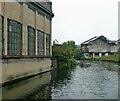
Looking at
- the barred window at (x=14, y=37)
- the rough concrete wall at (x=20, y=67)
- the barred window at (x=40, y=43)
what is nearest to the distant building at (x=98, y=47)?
the barred window at (x=40, y=43)

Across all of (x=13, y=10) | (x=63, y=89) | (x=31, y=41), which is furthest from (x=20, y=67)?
→ (x=13, y=10)

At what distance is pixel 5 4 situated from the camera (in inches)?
501

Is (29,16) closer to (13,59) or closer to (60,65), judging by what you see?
(13,59)

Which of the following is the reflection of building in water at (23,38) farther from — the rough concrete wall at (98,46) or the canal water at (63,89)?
the rough concrete wall at (98,46)

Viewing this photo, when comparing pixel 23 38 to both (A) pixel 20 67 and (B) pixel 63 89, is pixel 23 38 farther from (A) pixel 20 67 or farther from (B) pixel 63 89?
(B) pixel 63 89

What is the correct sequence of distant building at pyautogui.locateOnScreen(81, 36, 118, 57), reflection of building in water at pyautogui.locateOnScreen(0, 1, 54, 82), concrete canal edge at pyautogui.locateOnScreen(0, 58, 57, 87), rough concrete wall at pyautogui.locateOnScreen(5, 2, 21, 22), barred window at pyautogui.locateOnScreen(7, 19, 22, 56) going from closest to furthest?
concrete canal edge at pyautogui.locateOnScreen(0, 58, 57, 87)
reflection of building in water at pyautogui.locateOnScreen(0, 1, 54, 82)
rough concrete wall at pyautogui.locateOnScreen(5, 2, 21, 22)
barred window at pyautogui.locateOnScreen(7, 19, 22, 56)
distant building at pyautogui.locateOnScreen(81, 36, 118, 57)

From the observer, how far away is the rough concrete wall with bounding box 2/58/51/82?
12.1 m

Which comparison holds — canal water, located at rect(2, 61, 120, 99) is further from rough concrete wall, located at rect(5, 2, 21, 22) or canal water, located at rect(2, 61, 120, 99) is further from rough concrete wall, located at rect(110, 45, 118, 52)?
rough concrete wall, located at rect(110, 45, 118, 52)

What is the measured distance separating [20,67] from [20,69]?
0.79ft

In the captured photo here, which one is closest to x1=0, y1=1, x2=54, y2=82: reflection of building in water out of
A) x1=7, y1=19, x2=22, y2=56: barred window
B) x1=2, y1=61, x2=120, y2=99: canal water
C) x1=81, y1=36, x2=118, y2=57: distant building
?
x1=7, y1=19, x2=22, y2=56: barred window

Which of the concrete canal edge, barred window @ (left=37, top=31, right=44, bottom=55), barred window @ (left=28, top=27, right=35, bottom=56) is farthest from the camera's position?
barred window @ (left=37, top=31, right=44, bottom=55)

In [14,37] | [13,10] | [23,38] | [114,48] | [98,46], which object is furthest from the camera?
[114,48]

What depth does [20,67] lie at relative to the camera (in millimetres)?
14391

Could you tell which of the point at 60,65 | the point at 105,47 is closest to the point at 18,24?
the point at 60,65
